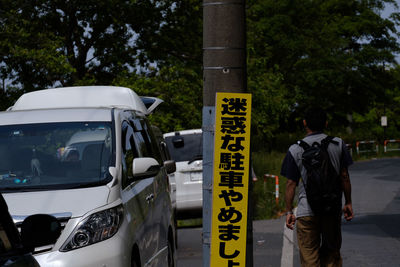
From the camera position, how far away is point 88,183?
6.14 meters

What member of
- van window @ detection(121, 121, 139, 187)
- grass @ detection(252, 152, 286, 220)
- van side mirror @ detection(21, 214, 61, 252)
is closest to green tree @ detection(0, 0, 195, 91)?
grass @ detection(252, 152, 286, 220)

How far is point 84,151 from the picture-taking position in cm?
Result: 670

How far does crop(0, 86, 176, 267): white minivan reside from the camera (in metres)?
5.65

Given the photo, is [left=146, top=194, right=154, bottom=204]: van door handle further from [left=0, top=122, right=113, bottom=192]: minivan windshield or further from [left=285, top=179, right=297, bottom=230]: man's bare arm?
[left=285, top=179, right=297, bottom=230]: man's bare arm

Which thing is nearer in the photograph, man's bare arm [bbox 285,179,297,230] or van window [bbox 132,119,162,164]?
man's bare arm [bbox 285,179,297,230]

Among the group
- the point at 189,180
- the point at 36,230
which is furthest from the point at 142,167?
the point at 189,180

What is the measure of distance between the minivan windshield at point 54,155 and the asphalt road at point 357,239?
4.22 metres

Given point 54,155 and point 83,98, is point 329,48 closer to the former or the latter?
point 83,98

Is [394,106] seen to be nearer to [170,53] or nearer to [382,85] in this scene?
[382,85]

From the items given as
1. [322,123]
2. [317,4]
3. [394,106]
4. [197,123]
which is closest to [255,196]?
[197,123]

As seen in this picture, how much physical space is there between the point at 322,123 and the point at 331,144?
0.70 ft

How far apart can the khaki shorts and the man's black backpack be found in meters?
0.14

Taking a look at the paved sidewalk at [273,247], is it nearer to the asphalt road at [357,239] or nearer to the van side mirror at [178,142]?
the asphalt road at [357,239]

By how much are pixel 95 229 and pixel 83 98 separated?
4701 millimetres
